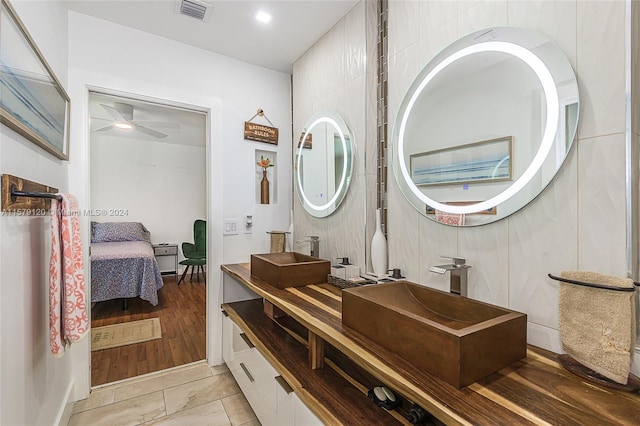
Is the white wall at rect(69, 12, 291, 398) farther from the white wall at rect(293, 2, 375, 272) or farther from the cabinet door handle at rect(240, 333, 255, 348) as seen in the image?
the cabinet door handle at rect(240, 333, 255, 348)

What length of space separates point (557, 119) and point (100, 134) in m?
6.23

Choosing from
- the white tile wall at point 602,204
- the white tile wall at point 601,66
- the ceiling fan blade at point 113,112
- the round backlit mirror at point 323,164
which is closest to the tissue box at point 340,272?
the round backlit mirror at point 323,164

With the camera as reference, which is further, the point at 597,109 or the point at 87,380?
the point at 87,380

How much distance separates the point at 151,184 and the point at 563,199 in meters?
6.08

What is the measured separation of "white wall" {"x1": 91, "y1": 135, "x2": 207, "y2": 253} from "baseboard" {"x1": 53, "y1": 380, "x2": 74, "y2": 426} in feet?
11.5

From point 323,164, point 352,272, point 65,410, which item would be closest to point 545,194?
point 352,272

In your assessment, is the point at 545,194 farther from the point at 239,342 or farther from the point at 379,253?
the point at 239,342

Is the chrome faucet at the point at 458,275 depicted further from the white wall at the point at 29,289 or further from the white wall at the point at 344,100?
the white wall at the point at 29,289

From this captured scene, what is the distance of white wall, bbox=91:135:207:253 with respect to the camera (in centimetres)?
530

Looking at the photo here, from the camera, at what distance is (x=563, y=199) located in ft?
3.29

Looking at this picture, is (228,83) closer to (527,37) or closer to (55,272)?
(55,272)

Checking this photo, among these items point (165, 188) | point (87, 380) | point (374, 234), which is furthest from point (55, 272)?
point (165, 188)

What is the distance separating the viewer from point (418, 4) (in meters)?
1.50

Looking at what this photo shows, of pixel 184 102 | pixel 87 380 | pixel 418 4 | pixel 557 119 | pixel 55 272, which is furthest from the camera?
pixel 184 102
